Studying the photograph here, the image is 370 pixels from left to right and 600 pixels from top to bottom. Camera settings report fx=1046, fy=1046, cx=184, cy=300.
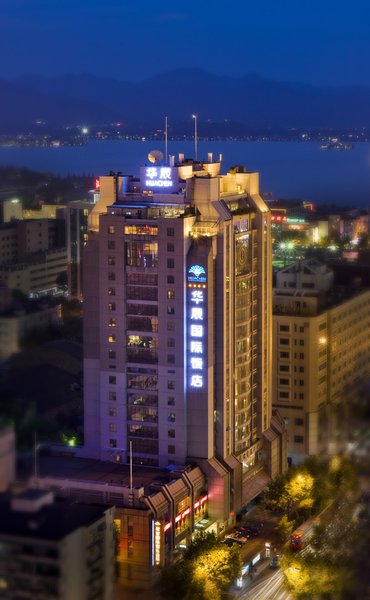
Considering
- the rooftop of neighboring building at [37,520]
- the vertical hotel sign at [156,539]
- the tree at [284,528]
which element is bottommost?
the tree at [284,528]

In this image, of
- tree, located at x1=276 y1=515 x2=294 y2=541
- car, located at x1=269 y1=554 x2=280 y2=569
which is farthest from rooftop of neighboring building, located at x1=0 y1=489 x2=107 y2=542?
tree, located at x1=276 y1=515 x2=294 y2=541

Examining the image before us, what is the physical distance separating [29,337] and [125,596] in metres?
2.96

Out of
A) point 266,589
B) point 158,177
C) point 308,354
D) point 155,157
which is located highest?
point 155,157

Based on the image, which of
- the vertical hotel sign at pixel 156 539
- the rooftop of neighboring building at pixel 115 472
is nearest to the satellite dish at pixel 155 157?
the rooftop of neighboring building at pixel 115 472

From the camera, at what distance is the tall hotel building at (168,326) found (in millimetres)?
6012

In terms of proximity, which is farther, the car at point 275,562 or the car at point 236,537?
the car at point 236,537

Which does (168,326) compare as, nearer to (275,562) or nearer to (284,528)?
(284,528)

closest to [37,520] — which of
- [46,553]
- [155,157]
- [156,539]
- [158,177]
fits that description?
[46,553]

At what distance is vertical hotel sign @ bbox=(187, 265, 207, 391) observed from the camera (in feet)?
19.7

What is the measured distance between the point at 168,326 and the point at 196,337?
0.18 metres

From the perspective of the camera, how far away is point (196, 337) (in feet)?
19.9

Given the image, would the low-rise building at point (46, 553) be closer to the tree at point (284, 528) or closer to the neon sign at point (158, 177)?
the tree at point (284, 528)

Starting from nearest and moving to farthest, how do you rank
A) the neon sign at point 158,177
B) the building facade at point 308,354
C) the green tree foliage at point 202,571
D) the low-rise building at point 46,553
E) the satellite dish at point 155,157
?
the low-rise building at point 46,553
the green tree foliage at point 202,571
the neon sign at point 158,177
the satellite dish at point 155,157
the building facade at point 308,354

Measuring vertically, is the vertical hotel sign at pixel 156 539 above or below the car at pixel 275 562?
above
